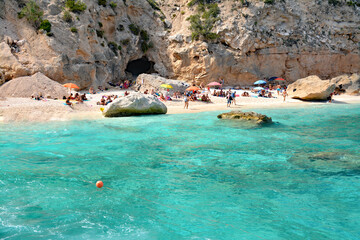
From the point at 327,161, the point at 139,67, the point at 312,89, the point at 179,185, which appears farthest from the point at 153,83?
the point at 179,185

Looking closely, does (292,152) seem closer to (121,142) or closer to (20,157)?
(121,142)

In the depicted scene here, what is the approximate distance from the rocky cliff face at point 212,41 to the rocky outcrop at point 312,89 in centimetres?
904

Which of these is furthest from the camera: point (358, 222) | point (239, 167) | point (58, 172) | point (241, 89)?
point (241, 89)

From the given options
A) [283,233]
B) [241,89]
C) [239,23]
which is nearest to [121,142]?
[283,233]

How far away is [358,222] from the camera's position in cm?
601

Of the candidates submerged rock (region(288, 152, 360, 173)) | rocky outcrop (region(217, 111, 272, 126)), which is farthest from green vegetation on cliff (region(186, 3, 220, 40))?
submerged rock (region(288, 152, 360, 173))

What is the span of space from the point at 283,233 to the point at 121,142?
8806 mm

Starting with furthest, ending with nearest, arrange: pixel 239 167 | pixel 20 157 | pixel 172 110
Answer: pixel 172 110 < pixel 20 157 < pixel 239 167

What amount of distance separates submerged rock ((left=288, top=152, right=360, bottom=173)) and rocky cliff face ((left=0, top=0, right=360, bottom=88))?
84.1 feet

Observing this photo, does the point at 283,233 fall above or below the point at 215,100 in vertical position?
below

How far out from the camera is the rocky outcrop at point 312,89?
3142 cm

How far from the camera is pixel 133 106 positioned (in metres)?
20.7

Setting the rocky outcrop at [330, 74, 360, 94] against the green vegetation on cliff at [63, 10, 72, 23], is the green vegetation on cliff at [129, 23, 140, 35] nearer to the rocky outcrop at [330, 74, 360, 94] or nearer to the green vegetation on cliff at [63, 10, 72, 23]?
the green vegetation on cliff at [63, 10, 72, 23]

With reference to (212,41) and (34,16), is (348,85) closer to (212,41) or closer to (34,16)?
(212,41)
